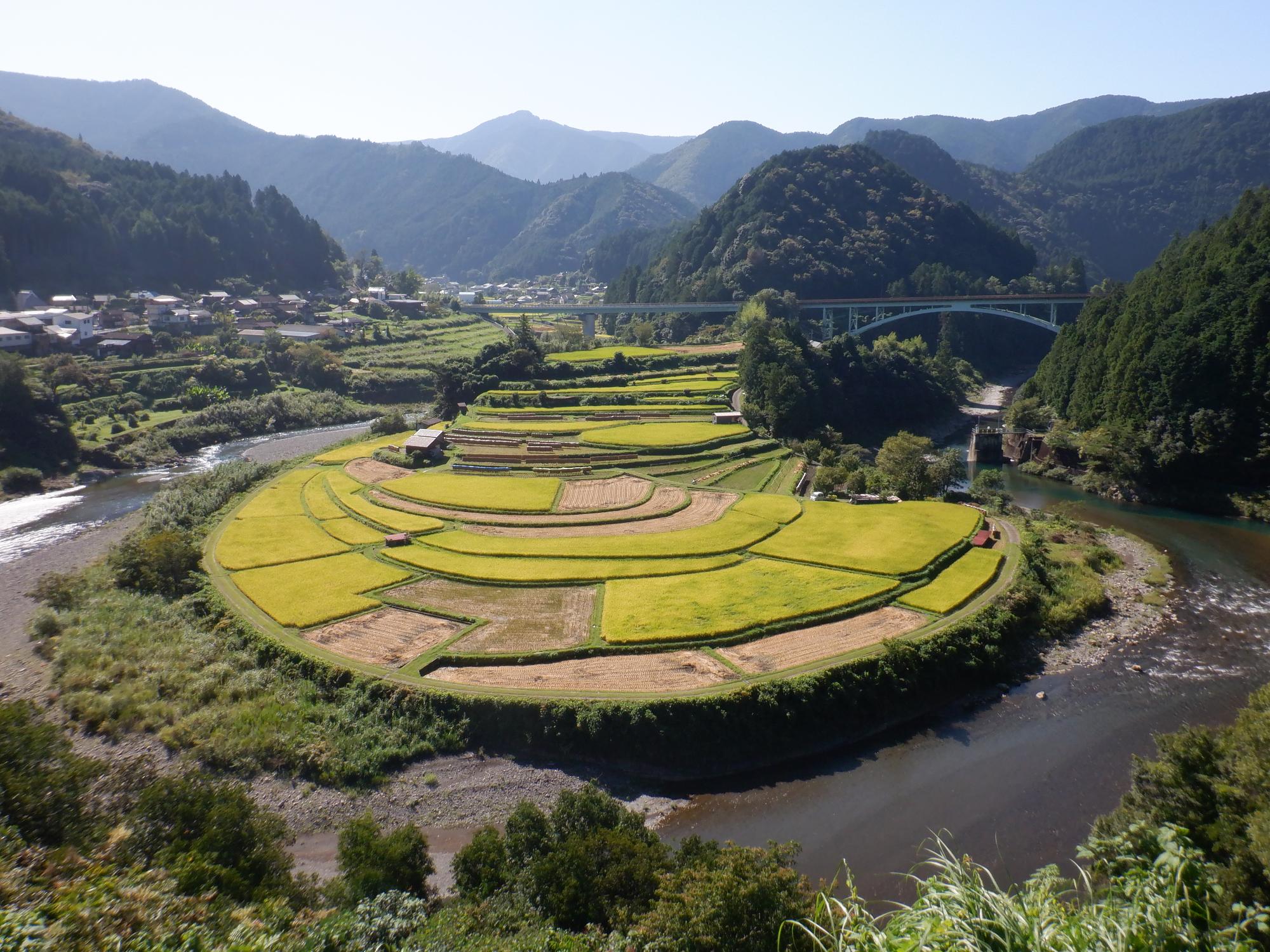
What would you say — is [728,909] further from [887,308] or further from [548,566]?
[887,308]

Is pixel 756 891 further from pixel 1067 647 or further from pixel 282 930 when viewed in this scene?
pixel 1067 647

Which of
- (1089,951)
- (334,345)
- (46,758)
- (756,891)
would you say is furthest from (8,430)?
(1089,951)

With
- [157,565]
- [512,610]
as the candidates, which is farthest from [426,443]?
[512,610]

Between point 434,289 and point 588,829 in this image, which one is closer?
point 588,829

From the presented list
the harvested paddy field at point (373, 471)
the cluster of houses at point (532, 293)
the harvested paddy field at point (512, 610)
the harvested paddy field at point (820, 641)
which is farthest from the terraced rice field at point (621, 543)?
the cluster of houses at point (532, 293)

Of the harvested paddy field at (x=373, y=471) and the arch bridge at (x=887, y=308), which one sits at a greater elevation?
the arch bridge at (x=887, y=308)

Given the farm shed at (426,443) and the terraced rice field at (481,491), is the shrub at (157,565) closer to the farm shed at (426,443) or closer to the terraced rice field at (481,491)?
the terraced rice field at (481,491)
